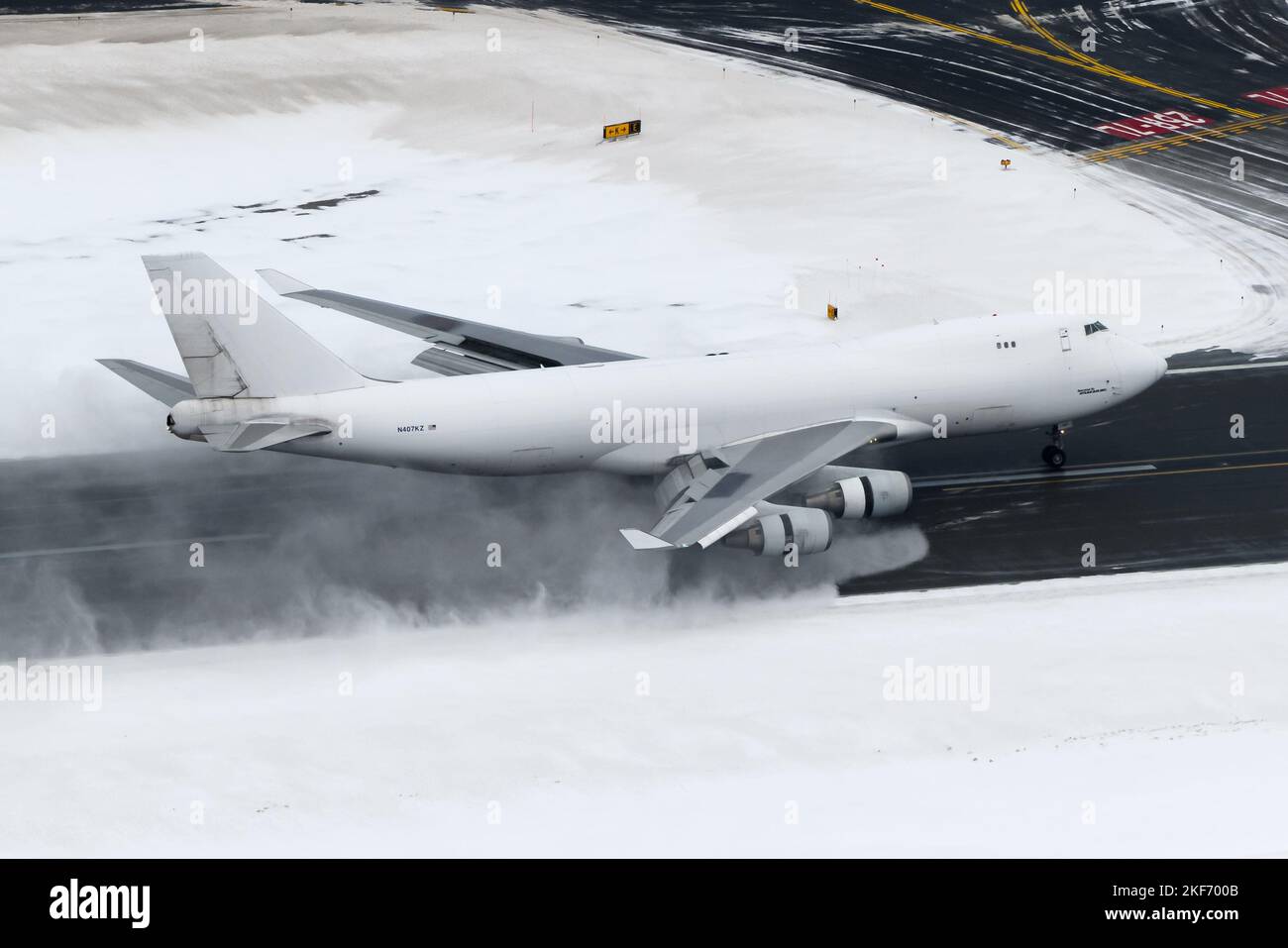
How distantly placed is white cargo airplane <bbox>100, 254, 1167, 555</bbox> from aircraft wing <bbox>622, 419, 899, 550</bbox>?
70 mm

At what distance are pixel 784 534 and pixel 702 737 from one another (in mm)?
7742

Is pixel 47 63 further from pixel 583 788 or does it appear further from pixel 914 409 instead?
pixel 583 788

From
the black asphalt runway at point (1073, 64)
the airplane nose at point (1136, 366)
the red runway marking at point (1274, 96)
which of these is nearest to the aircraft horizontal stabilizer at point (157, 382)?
the airplane nose at point (1136, 366)

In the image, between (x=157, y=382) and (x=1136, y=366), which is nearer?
(x=157, y=382)

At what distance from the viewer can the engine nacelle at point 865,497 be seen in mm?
43500

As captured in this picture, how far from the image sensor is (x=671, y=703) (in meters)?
37.2

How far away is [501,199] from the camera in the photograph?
7312 cm

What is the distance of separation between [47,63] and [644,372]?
5576 cm

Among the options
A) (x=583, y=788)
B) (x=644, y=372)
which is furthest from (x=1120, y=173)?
(x=583, y=788)

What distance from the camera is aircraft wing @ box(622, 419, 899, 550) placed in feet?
132

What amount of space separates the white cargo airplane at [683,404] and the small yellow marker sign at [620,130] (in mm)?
32358

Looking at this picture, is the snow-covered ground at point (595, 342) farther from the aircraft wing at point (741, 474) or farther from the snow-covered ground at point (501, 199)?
the aircraft wing at point (741, 474)
